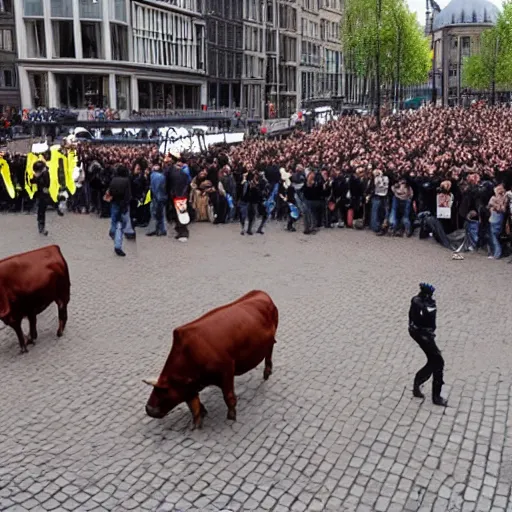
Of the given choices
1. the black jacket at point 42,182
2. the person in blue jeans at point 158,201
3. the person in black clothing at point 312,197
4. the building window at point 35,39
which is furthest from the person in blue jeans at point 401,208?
the building window at point 35,39

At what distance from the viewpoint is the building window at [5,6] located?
60959 mm

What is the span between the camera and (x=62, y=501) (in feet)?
22.4

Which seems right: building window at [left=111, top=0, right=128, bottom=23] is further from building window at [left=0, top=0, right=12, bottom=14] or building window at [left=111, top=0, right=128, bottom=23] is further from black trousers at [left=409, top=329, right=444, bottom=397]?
black trousers at [left=409, top=329, right=444, bottom=397]

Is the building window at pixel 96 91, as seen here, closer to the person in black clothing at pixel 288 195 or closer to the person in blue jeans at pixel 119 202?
the person in black clothing at pixel 288 195

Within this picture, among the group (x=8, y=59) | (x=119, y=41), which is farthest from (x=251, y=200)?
(x=8, y=59)

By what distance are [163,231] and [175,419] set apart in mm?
10799

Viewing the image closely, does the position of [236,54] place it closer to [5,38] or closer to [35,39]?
[5,38]

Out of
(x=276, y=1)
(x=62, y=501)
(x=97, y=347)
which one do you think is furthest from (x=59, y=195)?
(x=276, y=1)

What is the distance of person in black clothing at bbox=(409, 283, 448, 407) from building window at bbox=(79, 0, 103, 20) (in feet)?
172

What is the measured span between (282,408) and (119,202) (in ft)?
28.3

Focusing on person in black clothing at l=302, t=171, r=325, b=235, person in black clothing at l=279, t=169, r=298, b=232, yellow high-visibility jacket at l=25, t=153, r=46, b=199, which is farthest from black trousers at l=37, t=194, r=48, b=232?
person in black clothing at l=302, t=171, r=325, b=235

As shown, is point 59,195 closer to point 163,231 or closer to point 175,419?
point 163,231

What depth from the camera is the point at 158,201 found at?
18.5 meters

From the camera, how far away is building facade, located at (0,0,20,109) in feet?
201
